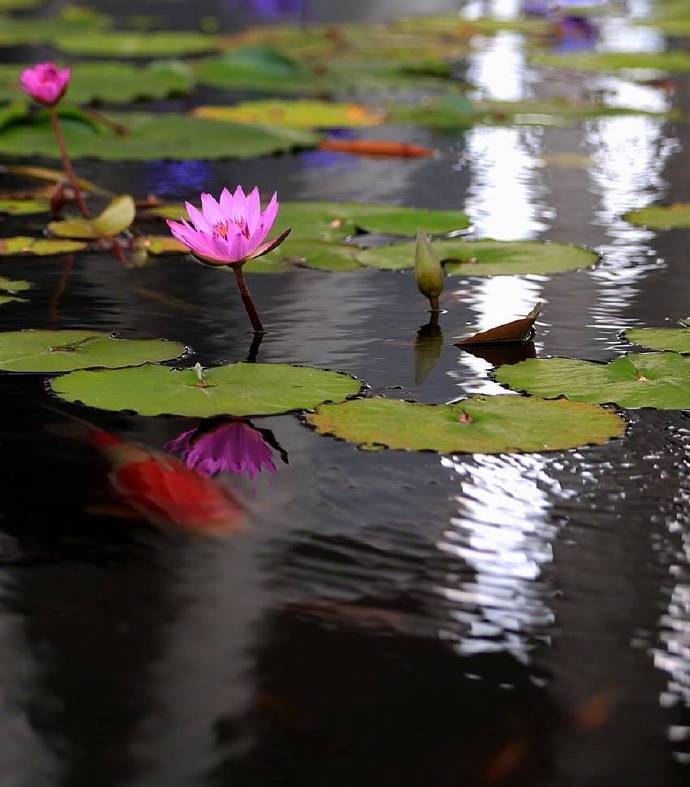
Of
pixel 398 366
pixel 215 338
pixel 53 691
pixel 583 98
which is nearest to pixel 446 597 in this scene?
pixel 53 691

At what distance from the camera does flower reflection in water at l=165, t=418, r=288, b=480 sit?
108 cm

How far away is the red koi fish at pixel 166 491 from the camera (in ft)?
3.21

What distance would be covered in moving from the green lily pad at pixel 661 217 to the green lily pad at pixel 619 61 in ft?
7.66

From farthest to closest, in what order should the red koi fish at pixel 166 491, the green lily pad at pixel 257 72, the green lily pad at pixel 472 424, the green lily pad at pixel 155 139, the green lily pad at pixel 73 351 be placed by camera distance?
the green lily pad at pixel 257 72
the green lily pad at pixel 155 139
the green lily pad at pixel 73 351
the green lily pad at pixel 472 424
the red koi fish at pixel 166 491

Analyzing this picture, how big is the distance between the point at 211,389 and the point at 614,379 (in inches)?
15.8

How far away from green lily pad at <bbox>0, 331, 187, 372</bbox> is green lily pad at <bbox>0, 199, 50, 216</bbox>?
2.59 ft

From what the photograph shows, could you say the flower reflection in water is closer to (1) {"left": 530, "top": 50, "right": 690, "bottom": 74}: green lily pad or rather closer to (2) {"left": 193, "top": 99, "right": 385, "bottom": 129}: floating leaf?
(2) {"left": 193, "top": 99, "right": 385, "bottom": 129}: floating leaf

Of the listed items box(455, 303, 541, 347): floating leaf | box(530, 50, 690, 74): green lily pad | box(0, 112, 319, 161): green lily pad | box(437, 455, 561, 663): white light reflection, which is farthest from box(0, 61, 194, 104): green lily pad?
box(437, 455, 561, 663): white light reflection

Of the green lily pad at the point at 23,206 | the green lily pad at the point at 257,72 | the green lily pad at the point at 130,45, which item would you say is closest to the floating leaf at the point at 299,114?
the green lily pad at the point at 257,72

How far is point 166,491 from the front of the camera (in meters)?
1.04

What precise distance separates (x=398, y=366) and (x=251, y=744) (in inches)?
27.6

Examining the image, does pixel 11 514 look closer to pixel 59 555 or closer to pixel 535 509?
pixel 59 555

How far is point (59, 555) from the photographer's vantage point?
3.04 feet

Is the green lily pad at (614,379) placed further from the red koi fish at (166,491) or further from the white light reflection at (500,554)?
the red koi fish at (166,491)
